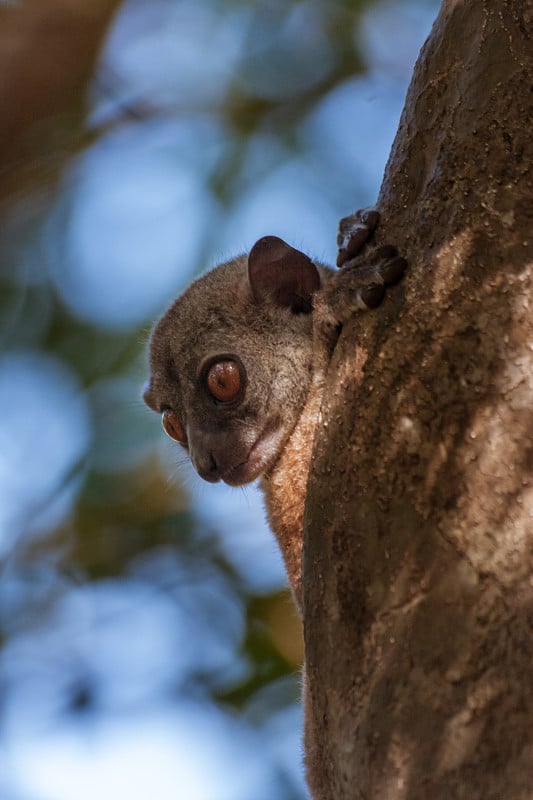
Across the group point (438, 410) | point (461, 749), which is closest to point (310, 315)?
point (438, 410)

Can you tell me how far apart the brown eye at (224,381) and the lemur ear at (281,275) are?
0.84 feet

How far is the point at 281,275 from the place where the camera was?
3521mm

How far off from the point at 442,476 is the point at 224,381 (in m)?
1.64

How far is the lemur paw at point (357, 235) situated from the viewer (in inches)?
101

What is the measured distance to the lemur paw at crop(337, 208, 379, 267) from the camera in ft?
8.43

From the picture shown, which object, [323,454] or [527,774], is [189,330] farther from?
[527,774]

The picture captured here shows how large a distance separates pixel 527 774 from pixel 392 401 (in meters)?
0.83

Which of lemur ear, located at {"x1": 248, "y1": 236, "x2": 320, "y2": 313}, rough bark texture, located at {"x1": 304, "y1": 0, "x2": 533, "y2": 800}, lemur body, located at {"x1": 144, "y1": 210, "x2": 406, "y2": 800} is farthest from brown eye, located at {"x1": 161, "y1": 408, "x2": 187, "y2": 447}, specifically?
rough bark texture, located at {"x1": 304, "y1": 0, "x2": 533, "y2": 800}

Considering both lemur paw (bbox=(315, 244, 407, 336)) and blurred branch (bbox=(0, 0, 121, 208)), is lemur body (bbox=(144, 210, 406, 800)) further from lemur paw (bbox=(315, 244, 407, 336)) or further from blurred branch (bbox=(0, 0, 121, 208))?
blurred branch (bbox=(0, 0, 121, 208))

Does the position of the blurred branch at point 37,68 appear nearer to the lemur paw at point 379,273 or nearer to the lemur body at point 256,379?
the lemur paw at point 379,273

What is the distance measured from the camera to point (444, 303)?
2.19m

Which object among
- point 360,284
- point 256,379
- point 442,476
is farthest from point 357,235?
point 256,379

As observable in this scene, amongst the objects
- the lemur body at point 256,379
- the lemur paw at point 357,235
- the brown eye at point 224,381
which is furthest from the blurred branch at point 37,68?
the brown eye at point 224,381

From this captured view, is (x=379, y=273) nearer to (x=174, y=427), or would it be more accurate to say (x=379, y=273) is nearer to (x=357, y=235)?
(x=357, y=235)
